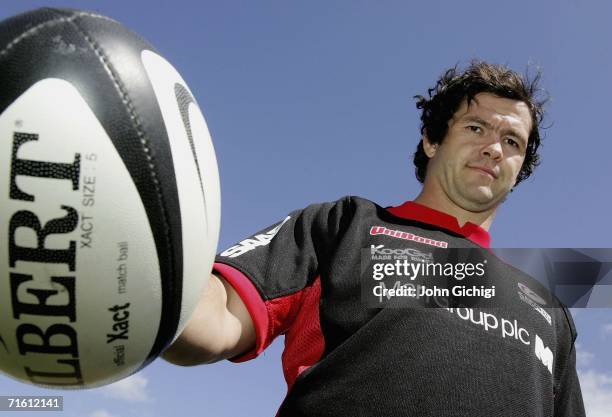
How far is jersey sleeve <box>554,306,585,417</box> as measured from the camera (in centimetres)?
275

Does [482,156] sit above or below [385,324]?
above

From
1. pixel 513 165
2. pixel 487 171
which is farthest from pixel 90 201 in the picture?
pixel 513 165

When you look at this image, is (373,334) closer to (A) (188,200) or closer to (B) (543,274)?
(A) (188,200)

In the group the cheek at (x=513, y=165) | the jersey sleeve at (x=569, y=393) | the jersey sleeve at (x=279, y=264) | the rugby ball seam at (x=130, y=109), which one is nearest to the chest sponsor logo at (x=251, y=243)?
the jersey sleeve at (x=279, y=264)

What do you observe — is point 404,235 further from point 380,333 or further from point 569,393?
point 569,393

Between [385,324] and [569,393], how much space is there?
42.8 inches

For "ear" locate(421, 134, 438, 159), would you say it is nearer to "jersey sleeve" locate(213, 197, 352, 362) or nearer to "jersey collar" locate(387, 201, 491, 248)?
"jersey collar" locate(387, 201, 491, 248)

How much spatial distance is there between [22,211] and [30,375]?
51 centimetres

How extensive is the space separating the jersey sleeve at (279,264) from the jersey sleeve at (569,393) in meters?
1.26

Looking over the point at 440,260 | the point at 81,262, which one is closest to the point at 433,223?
the point at 440,260

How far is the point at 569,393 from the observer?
9.11 ft

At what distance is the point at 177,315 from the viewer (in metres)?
1.71

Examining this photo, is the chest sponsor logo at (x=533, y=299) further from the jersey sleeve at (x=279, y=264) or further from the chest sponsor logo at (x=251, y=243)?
the chest sponsor logo at (x=251, y=243)

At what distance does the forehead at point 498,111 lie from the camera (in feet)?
11.4
